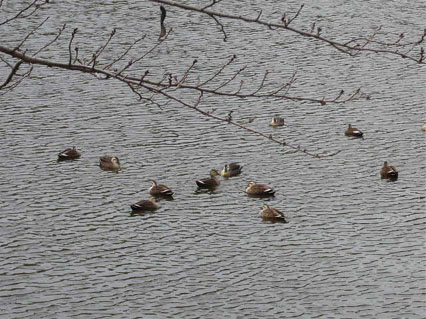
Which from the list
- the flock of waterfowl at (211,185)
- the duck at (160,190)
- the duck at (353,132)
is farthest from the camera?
the duck at (353,132)

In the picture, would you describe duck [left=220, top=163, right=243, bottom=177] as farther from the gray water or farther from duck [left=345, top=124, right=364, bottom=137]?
duck [left=345, top=124, right=364, bottom=137]

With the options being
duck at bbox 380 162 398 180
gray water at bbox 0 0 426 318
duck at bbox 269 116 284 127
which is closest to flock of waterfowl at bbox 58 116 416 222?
duck at bbox 380 162 398 180

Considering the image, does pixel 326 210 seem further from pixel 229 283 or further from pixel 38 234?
pixel 38 234

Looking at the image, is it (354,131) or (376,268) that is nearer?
(376,268)

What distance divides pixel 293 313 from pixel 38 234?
4640 millimetres

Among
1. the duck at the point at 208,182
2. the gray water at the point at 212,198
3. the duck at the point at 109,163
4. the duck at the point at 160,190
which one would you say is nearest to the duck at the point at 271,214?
the gray water at the point at 212,198

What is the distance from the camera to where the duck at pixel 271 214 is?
15633 millimetres

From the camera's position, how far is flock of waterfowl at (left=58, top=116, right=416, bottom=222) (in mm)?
15867

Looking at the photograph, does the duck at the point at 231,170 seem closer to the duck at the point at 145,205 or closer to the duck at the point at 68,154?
the duck at the point at 145,205

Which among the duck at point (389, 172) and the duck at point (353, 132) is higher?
the duck at point (389, 172)

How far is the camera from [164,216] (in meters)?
16.1

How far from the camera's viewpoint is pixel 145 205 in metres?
16.2

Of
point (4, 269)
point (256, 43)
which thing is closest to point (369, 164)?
point (4, 269)

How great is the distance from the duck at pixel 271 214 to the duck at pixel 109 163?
10.8 feet
